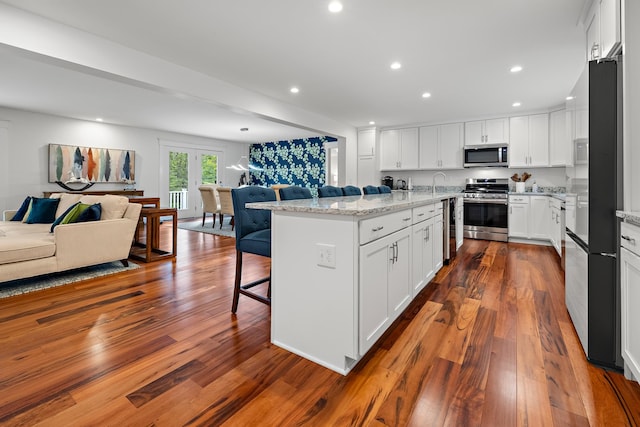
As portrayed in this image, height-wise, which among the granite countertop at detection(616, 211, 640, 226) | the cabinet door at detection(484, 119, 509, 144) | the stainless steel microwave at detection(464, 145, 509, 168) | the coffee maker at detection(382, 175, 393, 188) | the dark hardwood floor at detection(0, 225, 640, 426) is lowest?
the dark hardwood floor at detection(0, 225, 640, 426)

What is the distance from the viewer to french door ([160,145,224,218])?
830cm

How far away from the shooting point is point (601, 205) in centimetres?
165

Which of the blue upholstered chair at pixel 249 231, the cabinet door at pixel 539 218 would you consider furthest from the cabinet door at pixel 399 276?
the cabinet door at pixel 539 218

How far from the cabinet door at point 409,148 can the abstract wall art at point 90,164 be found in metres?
6.31

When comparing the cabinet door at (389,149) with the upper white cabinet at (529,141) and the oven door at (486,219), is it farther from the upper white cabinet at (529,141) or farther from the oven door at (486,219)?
the upper white cabinet at (529,141)

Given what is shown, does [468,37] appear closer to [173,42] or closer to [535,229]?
[173,42]

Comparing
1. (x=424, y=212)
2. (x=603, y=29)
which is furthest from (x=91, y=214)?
(x=603, y=29)

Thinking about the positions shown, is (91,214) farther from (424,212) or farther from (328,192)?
(424,212)

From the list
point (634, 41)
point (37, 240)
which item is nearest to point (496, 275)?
point (634, 41)

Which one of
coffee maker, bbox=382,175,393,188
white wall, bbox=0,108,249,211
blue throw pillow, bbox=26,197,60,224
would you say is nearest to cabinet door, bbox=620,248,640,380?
coffee maker, bbox=382,175,393,188

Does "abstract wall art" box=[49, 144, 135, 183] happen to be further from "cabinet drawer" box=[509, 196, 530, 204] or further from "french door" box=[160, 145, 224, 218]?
"cabinet drawer" box=[509, 196, 530, 204]

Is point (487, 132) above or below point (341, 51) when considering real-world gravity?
below

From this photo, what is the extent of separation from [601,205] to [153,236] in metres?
4.69

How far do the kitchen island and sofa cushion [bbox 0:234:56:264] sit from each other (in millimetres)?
2629
